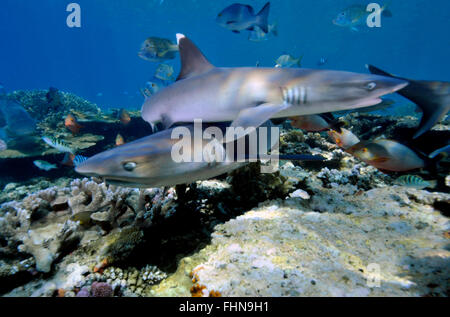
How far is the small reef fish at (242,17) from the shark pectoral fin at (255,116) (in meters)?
6.12

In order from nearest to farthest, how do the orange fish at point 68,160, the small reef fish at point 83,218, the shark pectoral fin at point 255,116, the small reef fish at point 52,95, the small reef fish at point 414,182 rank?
the shark pectoral fin at point 255,116 → the small reef fish at point 83,218 → the small reef fish at point 414,182 → the orange fish at point 68,160 → the small reef fish at point 52,95

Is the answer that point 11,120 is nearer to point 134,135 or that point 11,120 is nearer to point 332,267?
point 134,135

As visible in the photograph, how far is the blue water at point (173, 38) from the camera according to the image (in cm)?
6912

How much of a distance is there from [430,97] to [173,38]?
341ft

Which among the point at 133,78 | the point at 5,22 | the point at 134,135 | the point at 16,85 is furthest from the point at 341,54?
the point at 16,85

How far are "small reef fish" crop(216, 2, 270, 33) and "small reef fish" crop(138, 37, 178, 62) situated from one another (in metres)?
2.57

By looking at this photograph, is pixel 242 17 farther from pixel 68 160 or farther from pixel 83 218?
pixel 83 218

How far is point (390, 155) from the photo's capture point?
3570mm

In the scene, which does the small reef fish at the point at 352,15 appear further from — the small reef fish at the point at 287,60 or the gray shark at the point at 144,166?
the gray shark at the point at 144,166

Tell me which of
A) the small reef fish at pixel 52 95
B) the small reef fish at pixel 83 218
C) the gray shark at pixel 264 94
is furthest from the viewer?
the small reef fish at pixel 52 95

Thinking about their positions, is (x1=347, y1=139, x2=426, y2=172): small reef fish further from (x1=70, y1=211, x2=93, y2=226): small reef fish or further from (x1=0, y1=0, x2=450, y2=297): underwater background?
(x1=70, y1=211, x2=93, y2=226): small reef fish

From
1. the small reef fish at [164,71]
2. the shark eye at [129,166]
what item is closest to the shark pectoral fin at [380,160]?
the shark eye at [129,166]

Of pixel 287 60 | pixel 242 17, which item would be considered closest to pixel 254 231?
pixel 242 17

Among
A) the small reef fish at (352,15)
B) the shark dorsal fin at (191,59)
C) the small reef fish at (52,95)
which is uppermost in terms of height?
the small reef fish at (352,15)
